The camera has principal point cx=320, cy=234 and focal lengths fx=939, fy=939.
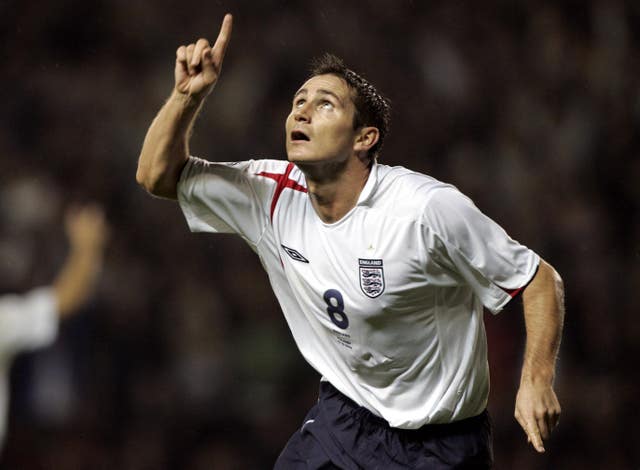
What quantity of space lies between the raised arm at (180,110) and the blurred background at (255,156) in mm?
2161

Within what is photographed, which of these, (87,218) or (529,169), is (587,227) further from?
(87,218)

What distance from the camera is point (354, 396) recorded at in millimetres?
2754

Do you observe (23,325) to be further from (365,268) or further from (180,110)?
(365,268)

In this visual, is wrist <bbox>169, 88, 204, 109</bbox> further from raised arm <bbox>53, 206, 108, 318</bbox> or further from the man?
raised arm <bbox>53, 206, 108, 318</bbox>

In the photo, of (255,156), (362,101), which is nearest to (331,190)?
(362,101)

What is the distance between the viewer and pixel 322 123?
2750 mm

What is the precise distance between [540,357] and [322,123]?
0.92m

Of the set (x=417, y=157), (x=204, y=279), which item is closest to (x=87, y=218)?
(x=204, y=279)

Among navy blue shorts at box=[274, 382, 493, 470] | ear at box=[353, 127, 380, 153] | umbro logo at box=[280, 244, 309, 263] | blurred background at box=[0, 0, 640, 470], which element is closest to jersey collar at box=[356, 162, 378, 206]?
ear at box=[353, 127, 380, 153]

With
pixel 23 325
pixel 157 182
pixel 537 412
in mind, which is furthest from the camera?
pixel 23 325

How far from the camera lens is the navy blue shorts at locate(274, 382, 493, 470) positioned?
267 cm

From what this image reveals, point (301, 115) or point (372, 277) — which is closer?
point (372, 277)

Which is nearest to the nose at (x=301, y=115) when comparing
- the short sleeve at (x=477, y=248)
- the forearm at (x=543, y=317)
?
the short sleeve at (x=477, y=248)

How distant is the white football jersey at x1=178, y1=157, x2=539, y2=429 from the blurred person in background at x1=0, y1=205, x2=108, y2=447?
200 cm
